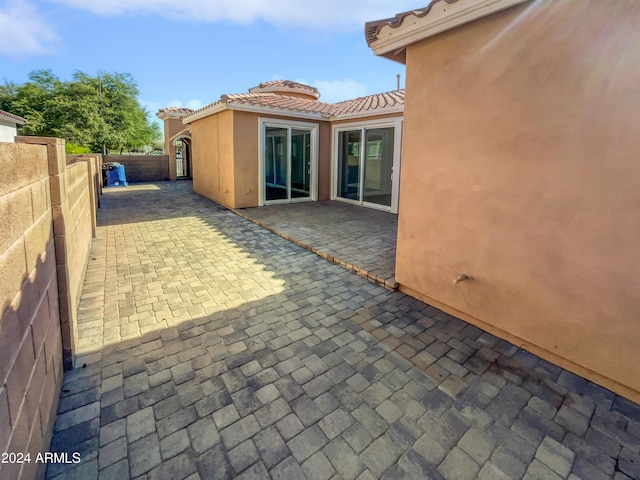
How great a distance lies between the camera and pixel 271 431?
2.16 metres

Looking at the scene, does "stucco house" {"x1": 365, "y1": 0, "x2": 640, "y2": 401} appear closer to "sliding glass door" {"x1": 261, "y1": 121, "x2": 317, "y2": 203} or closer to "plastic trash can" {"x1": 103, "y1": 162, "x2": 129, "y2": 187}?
"sliding glass door" {"x1": 261, "y1": 121, "x2": 317, "y2": 203}

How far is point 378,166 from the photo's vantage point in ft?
33.3

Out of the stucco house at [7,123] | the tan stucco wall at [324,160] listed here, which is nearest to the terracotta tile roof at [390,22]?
the tan stucco wall at [324,160]

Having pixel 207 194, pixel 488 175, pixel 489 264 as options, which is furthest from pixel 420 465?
A: pixel 207 194

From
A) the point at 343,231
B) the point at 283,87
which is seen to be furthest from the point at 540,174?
the point at 283,87

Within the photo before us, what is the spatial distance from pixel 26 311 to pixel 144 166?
19163 millimetres

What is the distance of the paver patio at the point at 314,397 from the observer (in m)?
1.95

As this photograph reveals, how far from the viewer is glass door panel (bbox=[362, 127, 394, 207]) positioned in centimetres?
979

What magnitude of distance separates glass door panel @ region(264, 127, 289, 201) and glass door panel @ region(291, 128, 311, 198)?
0.29 meters

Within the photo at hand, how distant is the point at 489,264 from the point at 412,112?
76.6 inches

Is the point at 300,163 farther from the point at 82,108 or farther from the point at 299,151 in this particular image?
the point at 82,108

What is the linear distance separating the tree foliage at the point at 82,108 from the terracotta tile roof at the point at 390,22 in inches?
1032

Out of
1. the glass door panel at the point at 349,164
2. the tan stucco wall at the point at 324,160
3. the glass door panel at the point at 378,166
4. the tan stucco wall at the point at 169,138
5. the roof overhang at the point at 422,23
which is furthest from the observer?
the tan stucco wall at the point at 169,138

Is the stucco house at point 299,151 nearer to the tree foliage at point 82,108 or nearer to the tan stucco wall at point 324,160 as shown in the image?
the tan stucco wall at point 324,160
